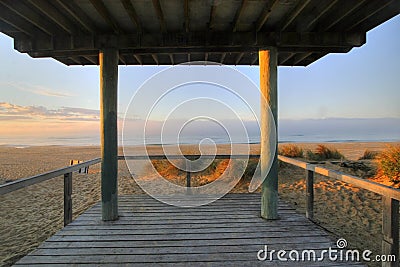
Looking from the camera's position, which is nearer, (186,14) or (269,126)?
(186,14)

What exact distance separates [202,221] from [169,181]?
5896 mm

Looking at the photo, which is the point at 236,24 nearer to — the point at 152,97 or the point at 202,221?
the point at 152,97

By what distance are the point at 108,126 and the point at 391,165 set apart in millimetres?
8586

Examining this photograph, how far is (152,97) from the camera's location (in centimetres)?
409

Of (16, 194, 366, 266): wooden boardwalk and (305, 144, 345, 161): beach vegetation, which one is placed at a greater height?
(305, 144, 345, 161): beach vegetation

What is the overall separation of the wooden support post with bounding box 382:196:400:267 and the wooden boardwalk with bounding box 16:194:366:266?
568 millimetres

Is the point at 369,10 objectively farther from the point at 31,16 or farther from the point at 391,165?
the point at 391,165

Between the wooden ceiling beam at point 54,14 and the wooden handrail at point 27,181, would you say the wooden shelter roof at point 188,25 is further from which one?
the wooden handrail at point 27,181

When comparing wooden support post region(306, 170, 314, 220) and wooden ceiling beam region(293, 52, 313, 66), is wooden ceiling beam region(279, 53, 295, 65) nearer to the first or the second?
wooden ceiling beam region(293, 52, 313, 66)

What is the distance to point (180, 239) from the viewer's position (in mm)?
3213

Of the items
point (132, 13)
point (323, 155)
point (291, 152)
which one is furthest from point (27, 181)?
point (323, 155)

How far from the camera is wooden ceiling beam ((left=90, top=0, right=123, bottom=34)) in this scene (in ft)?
9.26

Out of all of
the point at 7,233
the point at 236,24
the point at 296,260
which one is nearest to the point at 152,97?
the point at 236,24

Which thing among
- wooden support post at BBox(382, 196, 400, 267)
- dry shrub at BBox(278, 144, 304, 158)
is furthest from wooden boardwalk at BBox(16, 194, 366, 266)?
dry shrub at BBox(278, 144, 304, 158)
